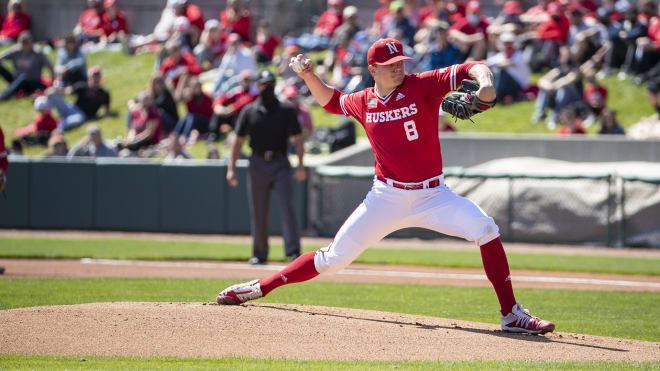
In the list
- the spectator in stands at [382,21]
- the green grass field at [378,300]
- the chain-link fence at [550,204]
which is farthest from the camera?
the spectator in stands at [382,21]

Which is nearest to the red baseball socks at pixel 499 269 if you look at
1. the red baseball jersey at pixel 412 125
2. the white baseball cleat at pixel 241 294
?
the red baseball jersey at pixel 412 125

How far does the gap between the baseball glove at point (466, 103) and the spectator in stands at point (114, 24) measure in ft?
64.3

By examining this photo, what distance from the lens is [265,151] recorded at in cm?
1163

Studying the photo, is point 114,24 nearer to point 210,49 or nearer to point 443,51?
point 210,49

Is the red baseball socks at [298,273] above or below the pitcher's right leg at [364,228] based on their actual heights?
below

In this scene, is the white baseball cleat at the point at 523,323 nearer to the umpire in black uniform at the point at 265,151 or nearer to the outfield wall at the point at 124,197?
the umpire in black uniform at the point at 265,151

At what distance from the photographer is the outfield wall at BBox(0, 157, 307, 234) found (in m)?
16.3

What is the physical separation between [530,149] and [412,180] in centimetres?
1122

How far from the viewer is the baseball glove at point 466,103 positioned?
5.90 meters

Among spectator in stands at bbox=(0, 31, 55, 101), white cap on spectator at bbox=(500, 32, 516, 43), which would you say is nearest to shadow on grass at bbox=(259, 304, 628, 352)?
white cap on spectator at bbox=(500, 32, 516, 43)

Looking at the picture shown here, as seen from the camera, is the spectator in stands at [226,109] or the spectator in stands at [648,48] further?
the spectator in stands at [226,109]

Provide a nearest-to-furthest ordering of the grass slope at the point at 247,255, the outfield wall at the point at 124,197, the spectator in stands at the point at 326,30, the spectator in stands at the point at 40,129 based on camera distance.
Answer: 1. the grass slope at the point at 247,255
2. the outfield wall at the point at 124,197
3. the spectator in stands at the point at 40,129
4. the spectator in stands at the point at 326,30

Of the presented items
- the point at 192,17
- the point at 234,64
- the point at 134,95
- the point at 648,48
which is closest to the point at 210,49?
the point at 192,17

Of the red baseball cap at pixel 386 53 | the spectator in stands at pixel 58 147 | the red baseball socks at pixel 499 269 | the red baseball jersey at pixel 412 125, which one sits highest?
the red baseball cap at pixel 386 53
